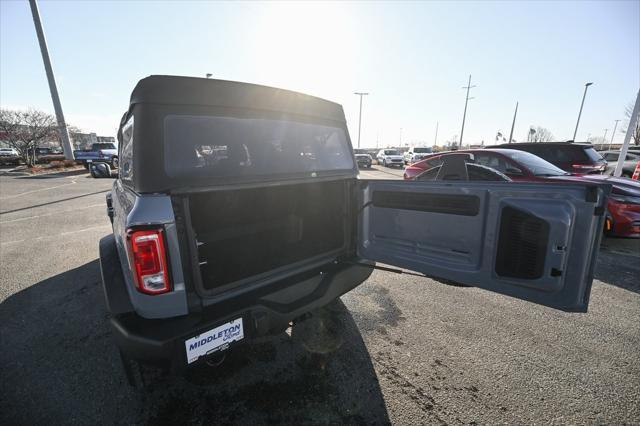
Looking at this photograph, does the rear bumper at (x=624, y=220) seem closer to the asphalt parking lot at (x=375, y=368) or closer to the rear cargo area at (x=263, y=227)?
the asphalt parking lot at (x=375, y=368)

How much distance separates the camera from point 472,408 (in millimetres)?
1822

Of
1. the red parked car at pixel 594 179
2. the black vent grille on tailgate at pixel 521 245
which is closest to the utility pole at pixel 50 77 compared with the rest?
the red parked car at pixel 594 179

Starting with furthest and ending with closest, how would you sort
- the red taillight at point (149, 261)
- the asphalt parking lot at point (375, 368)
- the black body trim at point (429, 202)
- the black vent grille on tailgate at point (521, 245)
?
1. the black body trim at point (429, 202)
2. the asphalt parking lot at point (375, 368)
3. the black vent grille on tailgate at point (521, 245)
4. the red taillight at point (149, 261)

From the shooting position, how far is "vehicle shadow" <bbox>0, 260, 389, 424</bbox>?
1.79 m

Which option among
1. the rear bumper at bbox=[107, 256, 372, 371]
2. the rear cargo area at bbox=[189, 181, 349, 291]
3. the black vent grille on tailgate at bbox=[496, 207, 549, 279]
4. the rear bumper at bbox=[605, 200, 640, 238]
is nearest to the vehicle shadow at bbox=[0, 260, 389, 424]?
the rear bumper at bbox=[107, 256, 372, 371]

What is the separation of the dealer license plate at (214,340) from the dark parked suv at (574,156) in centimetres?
868

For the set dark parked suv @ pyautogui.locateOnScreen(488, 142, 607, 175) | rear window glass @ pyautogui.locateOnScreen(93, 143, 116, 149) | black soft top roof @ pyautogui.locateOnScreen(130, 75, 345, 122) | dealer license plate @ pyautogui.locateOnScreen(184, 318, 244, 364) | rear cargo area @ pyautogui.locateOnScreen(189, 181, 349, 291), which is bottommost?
dealer license plate @ pyautogui.locateOnScreen(184, 318, 244, 364)

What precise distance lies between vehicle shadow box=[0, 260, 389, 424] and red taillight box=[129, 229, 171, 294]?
0.95m

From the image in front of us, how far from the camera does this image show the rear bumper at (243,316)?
1477mm

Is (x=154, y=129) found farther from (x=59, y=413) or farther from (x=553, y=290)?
(x=553, y=290)

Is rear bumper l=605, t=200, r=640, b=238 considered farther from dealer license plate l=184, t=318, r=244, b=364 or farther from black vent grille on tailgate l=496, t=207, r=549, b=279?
dealer license plate l=184, t=318, r=244, b=364

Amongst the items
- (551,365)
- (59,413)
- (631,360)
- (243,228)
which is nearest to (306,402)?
(243,228)

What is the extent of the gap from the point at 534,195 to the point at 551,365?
1562mm

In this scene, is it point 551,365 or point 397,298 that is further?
point 397,298
